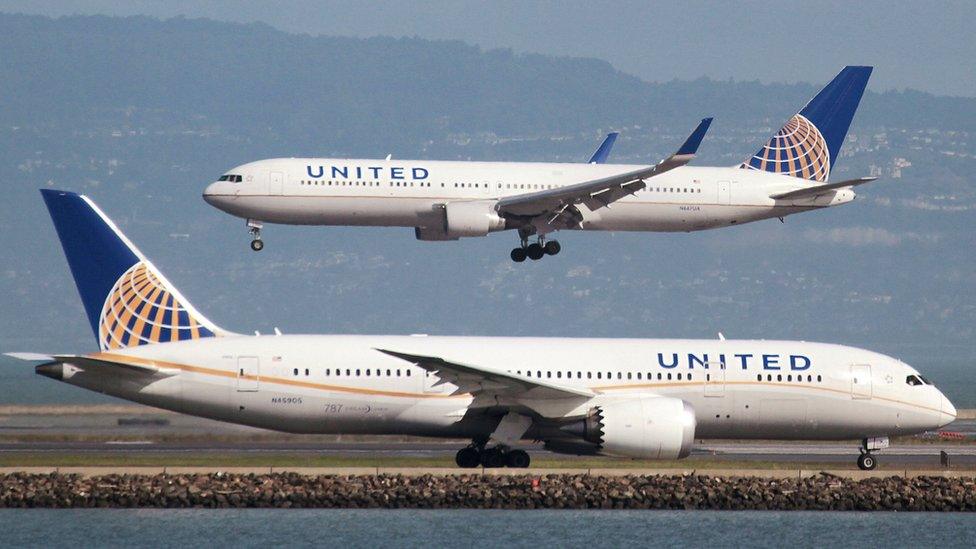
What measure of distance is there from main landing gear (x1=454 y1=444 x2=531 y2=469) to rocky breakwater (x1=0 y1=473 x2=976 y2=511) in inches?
41.0

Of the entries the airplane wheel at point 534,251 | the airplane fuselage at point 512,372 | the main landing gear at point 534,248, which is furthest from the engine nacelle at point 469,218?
the airplane fuselage at point 512,372

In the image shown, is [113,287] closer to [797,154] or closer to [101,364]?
[101,364]

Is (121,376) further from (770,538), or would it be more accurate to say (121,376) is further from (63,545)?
(770,538)

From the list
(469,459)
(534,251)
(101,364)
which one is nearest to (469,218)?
(534,251)

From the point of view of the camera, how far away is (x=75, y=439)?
2405 inches

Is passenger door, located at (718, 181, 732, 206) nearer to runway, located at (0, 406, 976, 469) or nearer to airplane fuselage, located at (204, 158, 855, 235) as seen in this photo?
airplane fuselage, located at (204, 158, 855, 235)

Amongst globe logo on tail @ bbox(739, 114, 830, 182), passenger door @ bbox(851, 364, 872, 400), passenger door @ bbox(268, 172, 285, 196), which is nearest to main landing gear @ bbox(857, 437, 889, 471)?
passenger door @ bbox(851, 364, 872, 400)

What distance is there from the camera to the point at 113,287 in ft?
158

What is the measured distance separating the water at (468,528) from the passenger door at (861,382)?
374 cm

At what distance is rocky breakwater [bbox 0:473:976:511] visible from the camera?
4556 centimetres

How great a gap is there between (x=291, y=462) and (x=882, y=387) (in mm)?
16331

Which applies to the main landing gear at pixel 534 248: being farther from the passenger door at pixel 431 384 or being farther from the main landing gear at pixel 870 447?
the passenger door at pixel 431 384

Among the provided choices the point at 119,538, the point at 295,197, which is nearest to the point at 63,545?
the point at 119,538

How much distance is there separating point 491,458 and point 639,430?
4.27 metres
